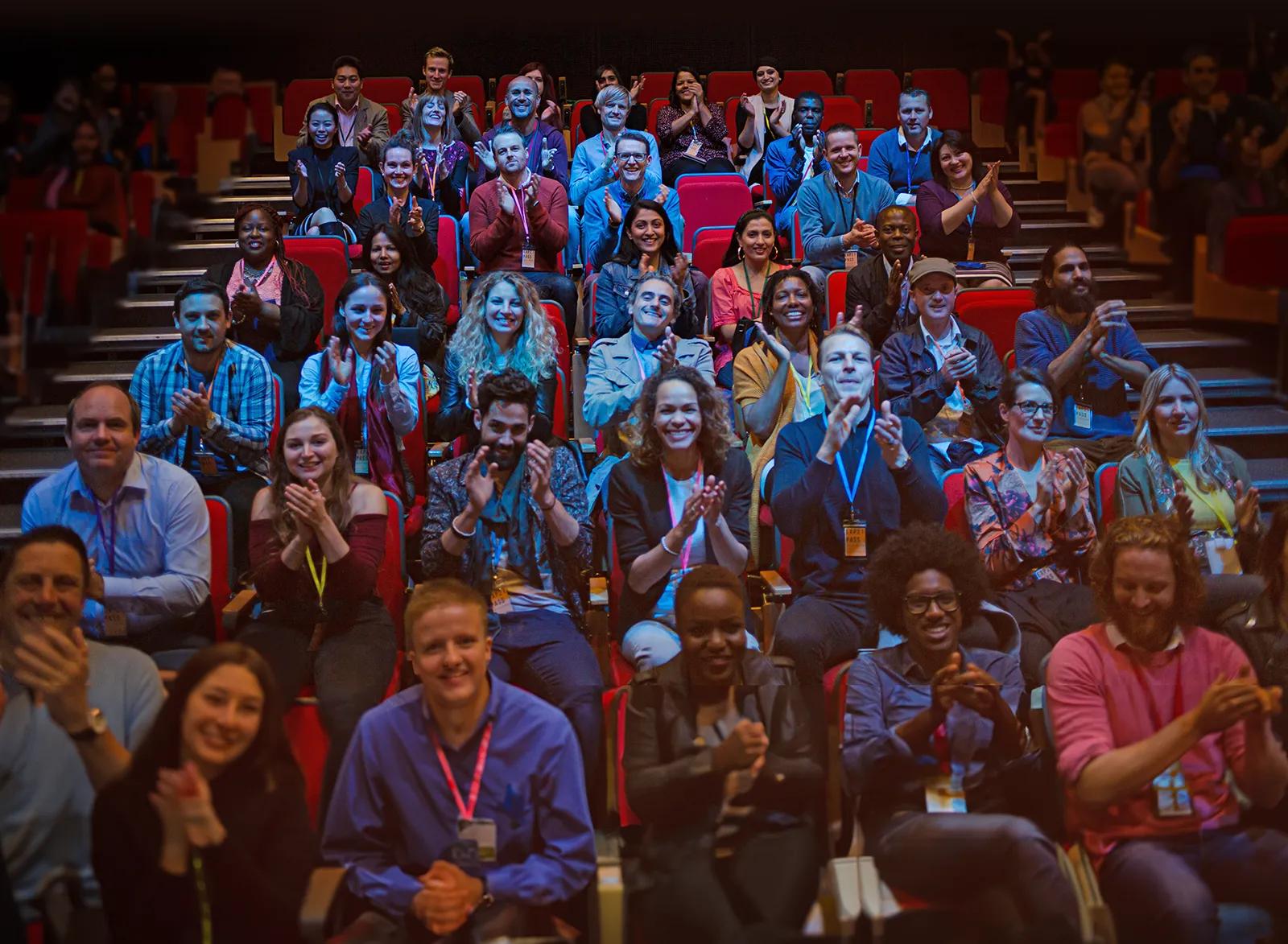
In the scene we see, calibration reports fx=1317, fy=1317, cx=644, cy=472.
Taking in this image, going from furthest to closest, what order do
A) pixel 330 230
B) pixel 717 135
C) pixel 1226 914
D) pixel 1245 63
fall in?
1. pixel 717 135
2. pixel 330 230
3. pixel 1245 63
4. pixel 1226 914

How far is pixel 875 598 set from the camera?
2346mm

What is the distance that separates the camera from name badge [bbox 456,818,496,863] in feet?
6.64

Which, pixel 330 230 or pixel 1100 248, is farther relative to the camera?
pixel 330 230

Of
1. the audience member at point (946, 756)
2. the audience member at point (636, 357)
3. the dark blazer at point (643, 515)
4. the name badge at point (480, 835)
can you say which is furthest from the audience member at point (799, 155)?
the name badge at point (480, 835)

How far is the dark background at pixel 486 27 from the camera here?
2.29 meters

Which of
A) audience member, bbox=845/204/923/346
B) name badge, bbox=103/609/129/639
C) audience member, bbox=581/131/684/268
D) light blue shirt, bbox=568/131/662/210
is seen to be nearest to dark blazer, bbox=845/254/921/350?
audience member, bbox=845/204/923/346

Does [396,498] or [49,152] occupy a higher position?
[49,152]

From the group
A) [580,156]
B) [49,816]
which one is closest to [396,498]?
[49,816]

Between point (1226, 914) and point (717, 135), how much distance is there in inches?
133

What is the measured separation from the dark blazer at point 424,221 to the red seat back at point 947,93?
1.44 m

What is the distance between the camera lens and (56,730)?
213 centimetres

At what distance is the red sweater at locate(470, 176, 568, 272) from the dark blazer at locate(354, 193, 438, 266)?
11 centimetres

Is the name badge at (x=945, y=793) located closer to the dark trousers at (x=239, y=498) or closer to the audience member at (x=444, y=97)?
the dark trousers at (x=239, y=498)

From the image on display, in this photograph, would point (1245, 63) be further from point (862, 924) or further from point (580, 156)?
point (580, 156)
